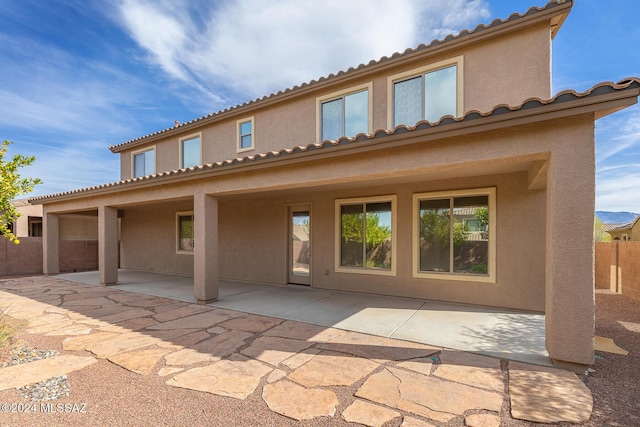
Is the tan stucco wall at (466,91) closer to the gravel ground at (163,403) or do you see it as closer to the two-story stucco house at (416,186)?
the two-story stucco house at (416,186)

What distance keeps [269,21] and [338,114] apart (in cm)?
349

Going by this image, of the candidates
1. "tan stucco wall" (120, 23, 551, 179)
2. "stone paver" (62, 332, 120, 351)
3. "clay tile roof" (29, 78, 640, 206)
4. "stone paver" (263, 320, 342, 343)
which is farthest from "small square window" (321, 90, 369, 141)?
"stone paver" (62, 332, 120, 351)

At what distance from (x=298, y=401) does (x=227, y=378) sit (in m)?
1.06

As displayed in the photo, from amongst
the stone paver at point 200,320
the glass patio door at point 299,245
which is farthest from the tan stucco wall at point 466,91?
the stone paver at point 200,320

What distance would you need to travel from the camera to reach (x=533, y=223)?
21.8 feet

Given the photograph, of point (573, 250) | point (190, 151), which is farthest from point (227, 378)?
point (190, 151)

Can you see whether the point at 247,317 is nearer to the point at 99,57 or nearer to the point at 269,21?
the point at 269,21

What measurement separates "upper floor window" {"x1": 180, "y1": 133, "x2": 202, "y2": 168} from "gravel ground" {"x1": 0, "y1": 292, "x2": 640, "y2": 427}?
32.0ft

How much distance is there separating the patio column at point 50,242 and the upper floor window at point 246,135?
29.6ft

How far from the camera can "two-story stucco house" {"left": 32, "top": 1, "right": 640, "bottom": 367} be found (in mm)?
3855

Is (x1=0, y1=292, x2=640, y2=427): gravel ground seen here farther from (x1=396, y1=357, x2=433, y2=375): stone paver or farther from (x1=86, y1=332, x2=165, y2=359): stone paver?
(x1=396, y1=357, x2=433, y2=375): stone paver

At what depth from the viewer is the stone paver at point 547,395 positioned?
115 inches

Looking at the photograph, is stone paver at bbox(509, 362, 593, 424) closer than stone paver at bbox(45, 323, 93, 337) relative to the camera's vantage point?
Yes

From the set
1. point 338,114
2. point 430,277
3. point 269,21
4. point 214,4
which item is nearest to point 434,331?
point 430,277
